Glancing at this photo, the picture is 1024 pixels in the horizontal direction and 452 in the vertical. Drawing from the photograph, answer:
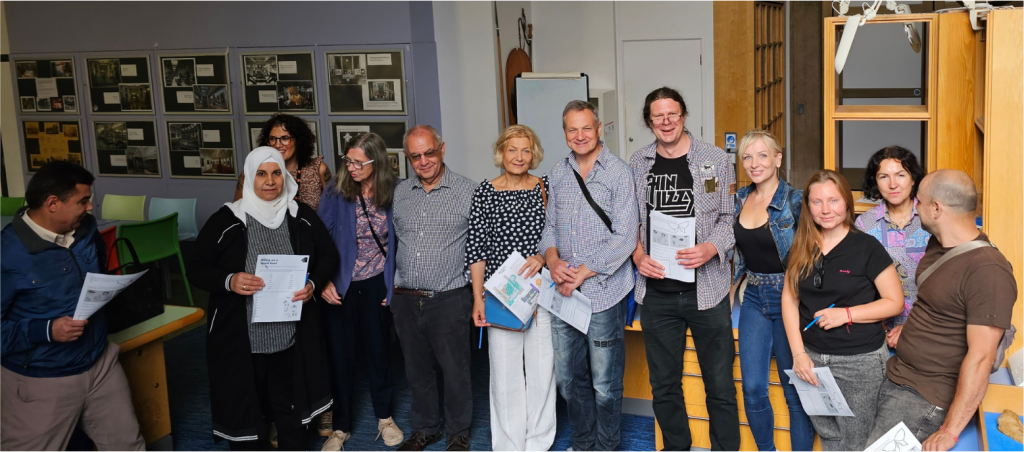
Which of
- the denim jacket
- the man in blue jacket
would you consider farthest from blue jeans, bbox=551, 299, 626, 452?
the man in blue jacket

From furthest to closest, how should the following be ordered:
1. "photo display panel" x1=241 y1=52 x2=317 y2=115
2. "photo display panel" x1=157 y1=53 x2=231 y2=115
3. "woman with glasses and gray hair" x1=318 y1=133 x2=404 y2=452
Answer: "photo display panel" x1=157 y1=53 x2=231 y2=115 → "photo display panel" x1=241 y1=52 x2=317 y2=115 → "woman with glasses and gray hair" x1=318 y1=133 x2=404 y2=452

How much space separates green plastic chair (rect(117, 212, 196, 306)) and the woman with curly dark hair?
245 centimetres

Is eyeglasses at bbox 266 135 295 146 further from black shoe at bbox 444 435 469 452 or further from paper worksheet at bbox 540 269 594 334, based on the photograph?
black shoe at bbox 444 435 469 452

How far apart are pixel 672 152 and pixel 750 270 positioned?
23.3 inches

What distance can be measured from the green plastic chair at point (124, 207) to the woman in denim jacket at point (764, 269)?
Answer: 578 centimetres

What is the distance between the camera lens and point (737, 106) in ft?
22.3

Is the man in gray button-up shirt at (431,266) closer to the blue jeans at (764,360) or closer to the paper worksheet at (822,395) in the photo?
the blue jeans at (764,360)

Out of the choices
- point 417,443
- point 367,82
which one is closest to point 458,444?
point 417,443

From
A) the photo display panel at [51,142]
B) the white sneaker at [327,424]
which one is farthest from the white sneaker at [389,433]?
the photo display panel at [51,142]

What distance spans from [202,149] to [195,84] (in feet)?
2.02

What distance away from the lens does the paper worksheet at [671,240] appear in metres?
3.08

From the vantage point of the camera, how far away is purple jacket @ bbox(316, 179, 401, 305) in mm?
3707

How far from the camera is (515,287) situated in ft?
11.0

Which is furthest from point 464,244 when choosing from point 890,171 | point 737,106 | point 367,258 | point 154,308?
point 737,106
